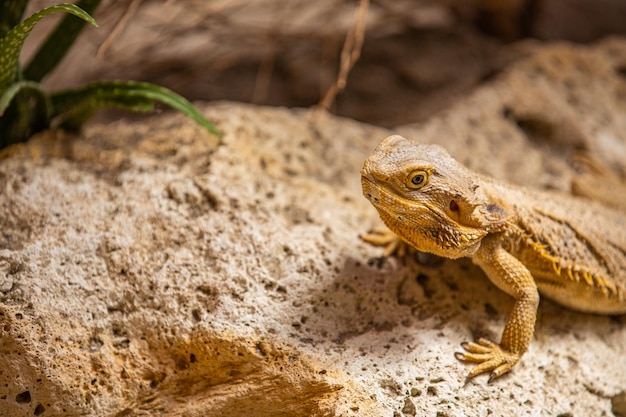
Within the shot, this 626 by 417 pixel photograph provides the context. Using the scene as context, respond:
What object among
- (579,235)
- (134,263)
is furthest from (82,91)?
(579,235)

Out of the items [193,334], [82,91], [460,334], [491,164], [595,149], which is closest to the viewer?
[193,334]

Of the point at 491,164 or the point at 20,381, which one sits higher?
the point at 491,164

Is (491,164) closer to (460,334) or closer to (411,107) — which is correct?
(460,334)

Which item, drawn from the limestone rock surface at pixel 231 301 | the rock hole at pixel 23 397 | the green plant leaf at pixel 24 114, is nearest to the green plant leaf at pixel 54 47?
the green plant leaf at pixel 24 114

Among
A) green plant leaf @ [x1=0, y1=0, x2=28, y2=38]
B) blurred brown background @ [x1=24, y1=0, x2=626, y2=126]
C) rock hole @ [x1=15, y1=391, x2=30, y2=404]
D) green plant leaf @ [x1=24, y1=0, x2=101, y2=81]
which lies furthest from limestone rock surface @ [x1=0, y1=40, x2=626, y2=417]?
blurred brown background @ [x1=24, y1=0, x2=626, y2=126]

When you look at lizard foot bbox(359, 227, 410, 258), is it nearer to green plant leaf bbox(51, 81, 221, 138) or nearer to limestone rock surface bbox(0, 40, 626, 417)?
limestone rock surface bbox(0, 40, 626, 417)

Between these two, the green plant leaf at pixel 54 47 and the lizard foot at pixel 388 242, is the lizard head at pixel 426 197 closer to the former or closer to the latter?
the lizard foot at pixel 388 242
